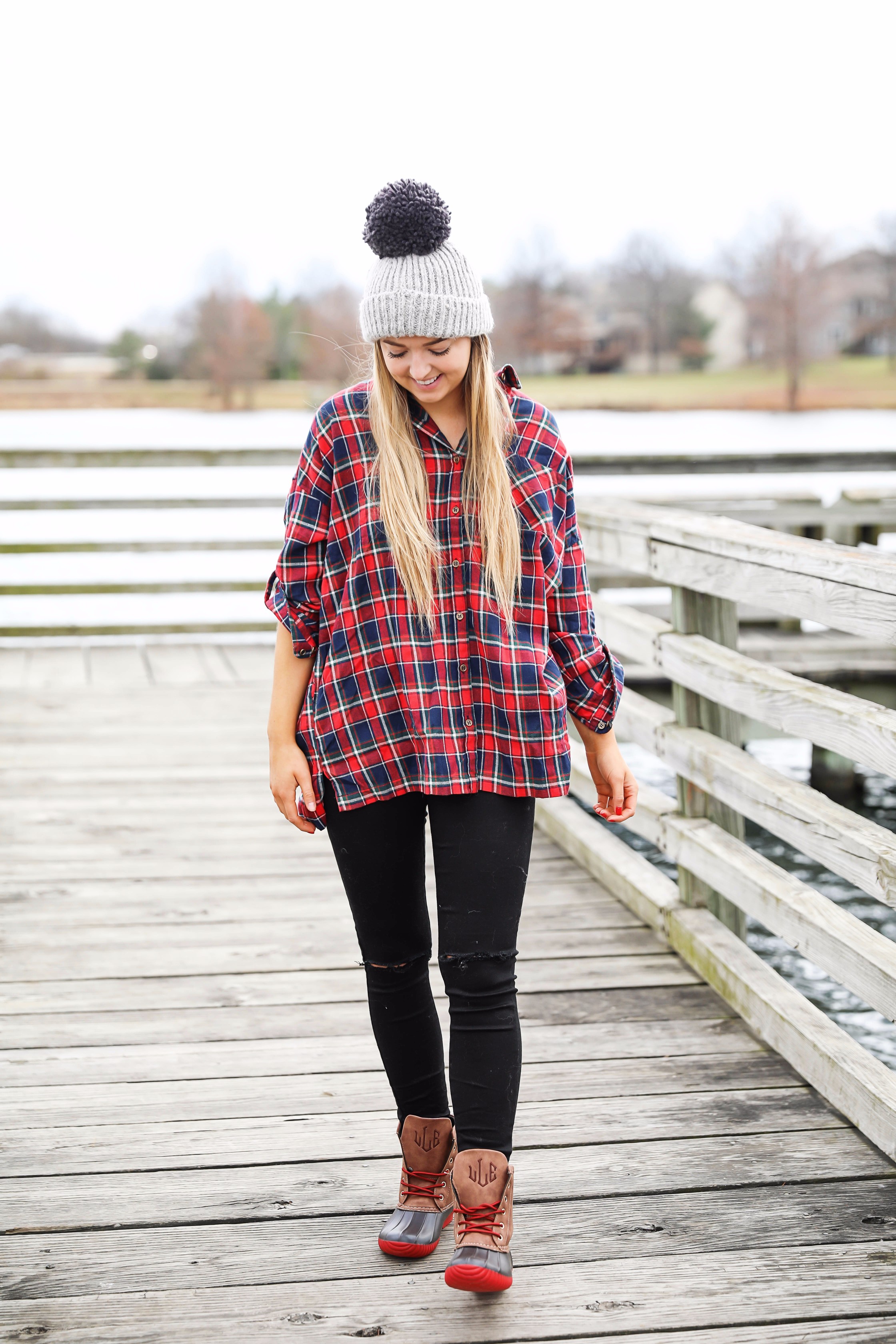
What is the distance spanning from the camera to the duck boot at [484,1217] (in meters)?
1.62

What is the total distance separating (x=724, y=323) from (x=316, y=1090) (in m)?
18.3

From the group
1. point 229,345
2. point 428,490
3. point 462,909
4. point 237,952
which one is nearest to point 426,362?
point 428,490

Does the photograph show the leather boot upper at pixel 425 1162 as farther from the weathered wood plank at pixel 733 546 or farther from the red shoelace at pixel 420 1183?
the weathered wood plank at pixel 733 546

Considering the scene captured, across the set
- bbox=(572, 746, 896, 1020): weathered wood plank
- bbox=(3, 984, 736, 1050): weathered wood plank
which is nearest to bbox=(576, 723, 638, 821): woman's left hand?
bbox=(572, 746, 896, 1020): weathered wood plank

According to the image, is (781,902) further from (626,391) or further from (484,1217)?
(626,391)

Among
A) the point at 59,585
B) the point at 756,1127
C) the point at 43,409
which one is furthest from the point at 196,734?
the point at 43,409

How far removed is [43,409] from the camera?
11844 mm

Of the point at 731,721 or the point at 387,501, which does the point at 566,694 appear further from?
the point at 731,721

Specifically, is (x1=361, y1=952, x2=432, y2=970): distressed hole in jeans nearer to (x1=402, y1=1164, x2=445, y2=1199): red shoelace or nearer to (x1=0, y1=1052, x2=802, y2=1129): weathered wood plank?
(x1=402, y1=1164, x2=445, y2=1199): red shoelace

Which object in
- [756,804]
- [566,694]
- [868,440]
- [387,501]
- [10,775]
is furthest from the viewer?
[868,440]

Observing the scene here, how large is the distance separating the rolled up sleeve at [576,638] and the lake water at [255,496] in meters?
0.29

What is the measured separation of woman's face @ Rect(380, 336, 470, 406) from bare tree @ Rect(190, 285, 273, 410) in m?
11.2

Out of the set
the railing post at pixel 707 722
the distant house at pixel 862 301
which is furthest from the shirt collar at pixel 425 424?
the distant house at pixel 862 301

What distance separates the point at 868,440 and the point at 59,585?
1342cm
